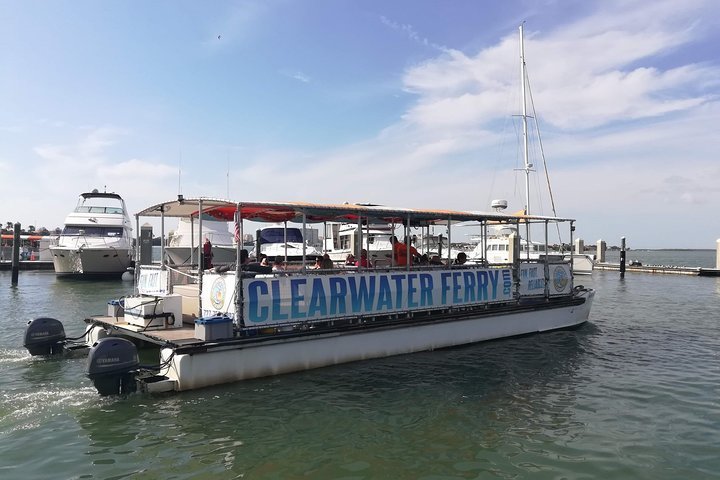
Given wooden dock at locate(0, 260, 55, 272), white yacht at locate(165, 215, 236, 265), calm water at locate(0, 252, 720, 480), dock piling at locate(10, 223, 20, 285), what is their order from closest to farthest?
calm water at locate(0, 252, 720, 480)
white yacht at locate(165, 215, 236, 265)
dock piling at locate(10, 223, 20, 285)
wooden dock at locate(0, 260, 55, 272)

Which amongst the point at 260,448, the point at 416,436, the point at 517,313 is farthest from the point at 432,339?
the point at 260,448

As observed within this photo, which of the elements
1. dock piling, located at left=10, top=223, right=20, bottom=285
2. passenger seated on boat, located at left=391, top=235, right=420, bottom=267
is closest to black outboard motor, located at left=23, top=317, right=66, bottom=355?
passenger seated on boat, located at left=391, top=235, right=420, bottom=267

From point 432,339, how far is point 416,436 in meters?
5.04

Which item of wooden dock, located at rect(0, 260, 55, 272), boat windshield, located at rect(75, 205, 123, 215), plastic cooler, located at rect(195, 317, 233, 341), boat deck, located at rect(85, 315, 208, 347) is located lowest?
boat deck, located at rect(85, 315, 208, 347)

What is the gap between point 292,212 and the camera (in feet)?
38.3

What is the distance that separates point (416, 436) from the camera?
7367 mm

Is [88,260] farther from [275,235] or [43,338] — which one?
→ [43,338]

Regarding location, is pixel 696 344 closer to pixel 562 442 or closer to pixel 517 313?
pixel 517 313

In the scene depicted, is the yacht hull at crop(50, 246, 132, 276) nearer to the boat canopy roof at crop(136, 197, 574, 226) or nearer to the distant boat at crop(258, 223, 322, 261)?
the distant boat at crop(258, 223, 322, 261)

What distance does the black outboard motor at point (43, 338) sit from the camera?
1139 cm

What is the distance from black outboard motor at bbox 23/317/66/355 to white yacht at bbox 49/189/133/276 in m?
27.2

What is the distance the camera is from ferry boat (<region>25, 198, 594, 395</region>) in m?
9.06

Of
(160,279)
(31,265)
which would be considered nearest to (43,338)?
(160,279)

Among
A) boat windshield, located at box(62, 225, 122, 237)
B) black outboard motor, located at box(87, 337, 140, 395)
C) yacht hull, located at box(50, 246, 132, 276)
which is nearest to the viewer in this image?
black outboard motor, located at box(87, 337, 140, 395)
